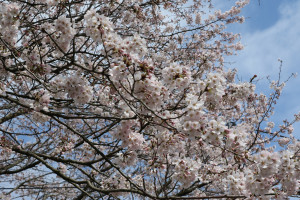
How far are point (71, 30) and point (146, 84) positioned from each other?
57.0 inches

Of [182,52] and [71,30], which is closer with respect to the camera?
[71,30]

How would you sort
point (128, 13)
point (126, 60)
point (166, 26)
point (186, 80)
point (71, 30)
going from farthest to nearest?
point (166, 26) < point (128, 13) < point (71, 30) < point (186, 80) < point (126, 60)

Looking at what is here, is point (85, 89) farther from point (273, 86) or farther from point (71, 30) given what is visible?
point (273, 86)

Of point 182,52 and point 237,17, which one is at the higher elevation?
point 237,17

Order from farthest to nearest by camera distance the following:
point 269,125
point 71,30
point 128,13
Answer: point 269,125
point 128,13
point 71,30

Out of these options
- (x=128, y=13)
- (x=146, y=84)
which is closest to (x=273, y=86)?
(x=128, y=13)

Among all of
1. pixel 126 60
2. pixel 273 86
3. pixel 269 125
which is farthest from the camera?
pixel 269 125

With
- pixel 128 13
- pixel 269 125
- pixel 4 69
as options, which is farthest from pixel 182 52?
pixel 4 69

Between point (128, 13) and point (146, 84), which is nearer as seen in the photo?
point (146, 84)

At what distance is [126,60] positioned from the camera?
279cm

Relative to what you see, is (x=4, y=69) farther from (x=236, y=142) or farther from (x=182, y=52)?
(x=182, y=52)

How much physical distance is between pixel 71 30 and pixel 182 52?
6462 mm

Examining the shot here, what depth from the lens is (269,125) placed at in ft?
38.4

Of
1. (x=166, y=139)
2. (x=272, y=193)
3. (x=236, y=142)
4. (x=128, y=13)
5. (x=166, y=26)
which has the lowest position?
(x=272, y=193)
